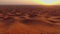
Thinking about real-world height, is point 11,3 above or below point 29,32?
above

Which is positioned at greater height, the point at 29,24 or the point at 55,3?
the point at 55,3

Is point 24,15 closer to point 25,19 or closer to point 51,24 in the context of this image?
point 25,19

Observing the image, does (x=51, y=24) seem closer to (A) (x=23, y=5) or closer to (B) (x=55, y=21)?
(B) (x=55, y=21)

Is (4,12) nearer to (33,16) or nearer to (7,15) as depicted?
(7,15)

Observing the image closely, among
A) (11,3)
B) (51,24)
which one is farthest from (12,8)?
(51,24)

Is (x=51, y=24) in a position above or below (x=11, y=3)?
below

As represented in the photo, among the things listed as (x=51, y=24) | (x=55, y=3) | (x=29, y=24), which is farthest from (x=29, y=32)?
(x=55, y=3)

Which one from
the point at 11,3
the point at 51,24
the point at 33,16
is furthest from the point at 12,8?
the point at 51,24
